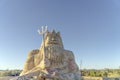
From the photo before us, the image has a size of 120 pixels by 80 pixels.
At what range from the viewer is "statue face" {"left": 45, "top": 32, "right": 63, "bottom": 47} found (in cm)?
761

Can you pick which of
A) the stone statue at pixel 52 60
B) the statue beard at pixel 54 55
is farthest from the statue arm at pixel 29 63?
the statue beard at pixel 54 55

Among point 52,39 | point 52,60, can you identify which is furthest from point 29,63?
point 52,39

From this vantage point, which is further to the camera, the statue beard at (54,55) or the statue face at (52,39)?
the statue face at (52,39)

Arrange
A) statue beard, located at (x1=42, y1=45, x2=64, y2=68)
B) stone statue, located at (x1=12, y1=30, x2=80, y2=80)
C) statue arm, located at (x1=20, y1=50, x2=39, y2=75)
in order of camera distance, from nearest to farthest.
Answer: stone statue, located at (x1=12, y1=30, x2=80, y2=80)
statue beard, located at (x1=42, y1=45, x2=64, y2=68)
statue arm, located at (x1=20, y1=50, x2=39, y2=75)

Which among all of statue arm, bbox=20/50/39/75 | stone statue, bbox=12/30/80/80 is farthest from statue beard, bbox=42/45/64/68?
statue arm, bbox=20/50/39/75

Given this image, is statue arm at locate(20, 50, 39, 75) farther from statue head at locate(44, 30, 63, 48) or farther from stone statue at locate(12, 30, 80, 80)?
statue head at locate(44, 30, 63, 48)

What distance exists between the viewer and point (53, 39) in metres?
7.62

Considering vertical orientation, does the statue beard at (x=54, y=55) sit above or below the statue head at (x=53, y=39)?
below

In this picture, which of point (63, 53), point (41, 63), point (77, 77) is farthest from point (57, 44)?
point (77, 77)

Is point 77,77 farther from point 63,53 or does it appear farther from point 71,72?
point 63,53

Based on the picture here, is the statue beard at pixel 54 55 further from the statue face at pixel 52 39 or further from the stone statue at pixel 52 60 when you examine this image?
the statue face at pixel 52 39

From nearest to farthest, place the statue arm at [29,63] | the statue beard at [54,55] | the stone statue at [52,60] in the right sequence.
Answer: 1. the stone statue at [52,60]
2. the statue beard at [54,55]
3. the statue arm at [29,63]

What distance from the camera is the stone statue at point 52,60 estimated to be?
693 cm

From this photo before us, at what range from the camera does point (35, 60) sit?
759cm
